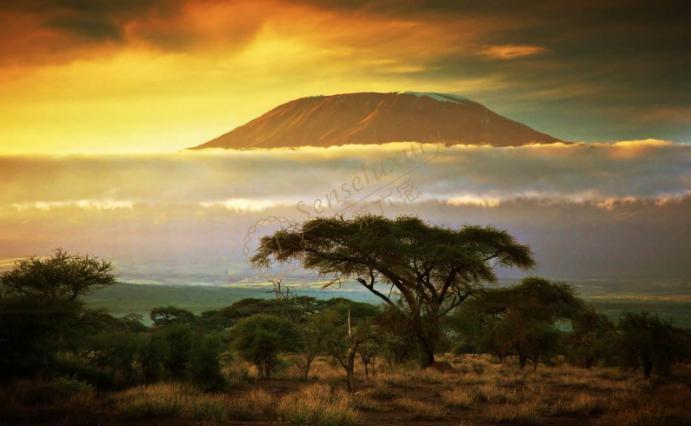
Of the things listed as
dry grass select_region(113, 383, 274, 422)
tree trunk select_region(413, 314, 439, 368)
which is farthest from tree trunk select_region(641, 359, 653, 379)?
dry grass select_region(113, 383, 274, 422)

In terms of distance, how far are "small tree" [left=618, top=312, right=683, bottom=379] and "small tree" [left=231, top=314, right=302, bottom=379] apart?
16.8m

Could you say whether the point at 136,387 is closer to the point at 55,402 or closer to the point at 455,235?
the point at 55,402

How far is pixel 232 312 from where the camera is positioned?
8694 centimetres

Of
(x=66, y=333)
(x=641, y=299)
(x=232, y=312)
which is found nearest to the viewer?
(x=66, y=333)

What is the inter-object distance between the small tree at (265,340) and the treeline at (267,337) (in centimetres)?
6

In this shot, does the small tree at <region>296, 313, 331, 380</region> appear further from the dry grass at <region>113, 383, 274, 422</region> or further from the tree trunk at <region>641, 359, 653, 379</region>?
the tree trunk at <region>641, 359, 653, 379</region>

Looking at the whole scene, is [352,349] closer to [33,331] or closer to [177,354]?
[177,354]

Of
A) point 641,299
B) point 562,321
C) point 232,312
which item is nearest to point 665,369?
point 562,321

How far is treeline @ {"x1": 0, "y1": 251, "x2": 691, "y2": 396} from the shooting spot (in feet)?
83.7

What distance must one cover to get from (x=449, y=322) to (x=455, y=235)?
10.7 m

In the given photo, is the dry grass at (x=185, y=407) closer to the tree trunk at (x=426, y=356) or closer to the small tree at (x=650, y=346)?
the tree trunk at (x=426, y=356)

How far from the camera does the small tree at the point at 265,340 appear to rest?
35094mm

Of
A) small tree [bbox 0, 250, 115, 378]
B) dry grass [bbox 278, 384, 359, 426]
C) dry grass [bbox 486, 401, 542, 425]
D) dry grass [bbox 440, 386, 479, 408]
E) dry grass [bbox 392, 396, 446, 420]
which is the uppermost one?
small tree [bbox 0, 250, 115, 378]

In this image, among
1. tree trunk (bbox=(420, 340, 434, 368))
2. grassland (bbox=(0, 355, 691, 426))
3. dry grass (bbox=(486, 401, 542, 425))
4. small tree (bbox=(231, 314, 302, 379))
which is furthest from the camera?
tree trunk (bbox=(420, 340, 434, 368))
